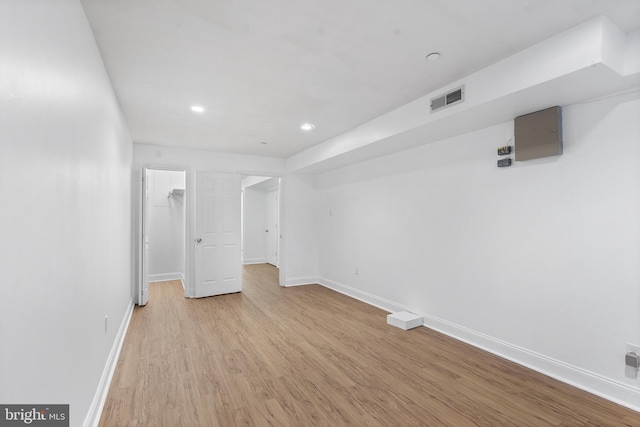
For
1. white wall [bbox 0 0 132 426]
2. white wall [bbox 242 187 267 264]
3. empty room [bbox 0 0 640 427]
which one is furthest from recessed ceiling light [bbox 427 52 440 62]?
white wall [bbox 242 187 267 264]

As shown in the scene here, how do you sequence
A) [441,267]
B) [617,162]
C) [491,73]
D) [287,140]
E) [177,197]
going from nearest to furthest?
[617,162] < [491,73] < [441,267] < [287,140] < [177,197]

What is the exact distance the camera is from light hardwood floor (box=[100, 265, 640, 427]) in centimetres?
208

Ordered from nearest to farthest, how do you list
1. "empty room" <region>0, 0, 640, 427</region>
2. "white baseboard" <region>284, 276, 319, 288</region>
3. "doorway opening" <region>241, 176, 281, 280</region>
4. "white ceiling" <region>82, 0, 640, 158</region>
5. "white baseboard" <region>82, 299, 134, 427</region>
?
"empty room" <region>0, 0, 640, 427</region>
"white ceiling" <region>82, 0, 640, 158</region>
"white baseboard" <region>82, 299, 134, 427</region>
"white baseboard" <region>284, 276, 319, 288</region>
"doorway opening" <region>241, 176, 281, 280</region>

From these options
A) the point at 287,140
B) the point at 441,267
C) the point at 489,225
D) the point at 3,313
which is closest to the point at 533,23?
the point at 489,225

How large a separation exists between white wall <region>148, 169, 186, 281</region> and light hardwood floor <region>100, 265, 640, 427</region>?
2701 millimetres

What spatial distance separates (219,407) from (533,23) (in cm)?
340

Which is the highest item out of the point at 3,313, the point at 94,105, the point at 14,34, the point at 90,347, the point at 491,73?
the point at 491,73

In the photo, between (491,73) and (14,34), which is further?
(491,73)

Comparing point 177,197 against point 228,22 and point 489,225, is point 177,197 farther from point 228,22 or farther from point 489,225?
point 489,225

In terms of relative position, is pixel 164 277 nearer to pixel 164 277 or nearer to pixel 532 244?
pixel 164 277

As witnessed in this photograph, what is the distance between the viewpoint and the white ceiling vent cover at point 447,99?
2.69 metres

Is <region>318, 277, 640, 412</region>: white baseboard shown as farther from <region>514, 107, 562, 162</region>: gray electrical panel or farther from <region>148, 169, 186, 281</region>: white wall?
<region>148, 169, 186, 281</region>: white wall

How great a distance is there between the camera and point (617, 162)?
230cm

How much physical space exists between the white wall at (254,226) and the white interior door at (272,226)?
16cm
